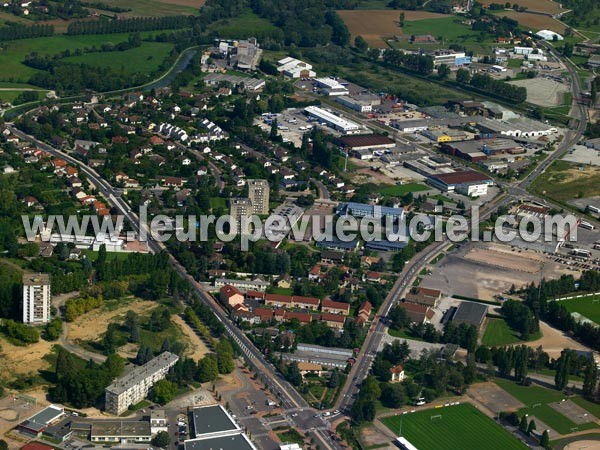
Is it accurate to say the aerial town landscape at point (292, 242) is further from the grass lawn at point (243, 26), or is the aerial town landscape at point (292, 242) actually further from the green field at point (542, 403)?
the grass lawn at point (243, 26)

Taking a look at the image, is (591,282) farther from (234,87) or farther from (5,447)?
(234,87)

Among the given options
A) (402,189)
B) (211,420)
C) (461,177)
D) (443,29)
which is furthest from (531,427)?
(443,29)

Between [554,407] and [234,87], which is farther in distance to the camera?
[234,87]

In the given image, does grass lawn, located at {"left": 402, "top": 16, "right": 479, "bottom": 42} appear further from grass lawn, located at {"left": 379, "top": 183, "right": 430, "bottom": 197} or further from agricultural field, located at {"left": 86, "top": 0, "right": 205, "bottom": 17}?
grass lawn, located at {"left": 379, "top": 183, "right": 430, "bottom": 197}

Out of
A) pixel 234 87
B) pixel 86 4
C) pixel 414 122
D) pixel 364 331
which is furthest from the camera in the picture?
pixel 86 4

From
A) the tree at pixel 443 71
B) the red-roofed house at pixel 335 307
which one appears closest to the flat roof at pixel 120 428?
the red-roofed house at pixel 335 307

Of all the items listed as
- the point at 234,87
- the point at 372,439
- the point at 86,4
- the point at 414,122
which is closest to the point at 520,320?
the point at 372,439

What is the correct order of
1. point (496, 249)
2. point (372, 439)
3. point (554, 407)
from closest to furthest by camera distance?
point (372, 439)
point (554, 407)
point (496, 249)
